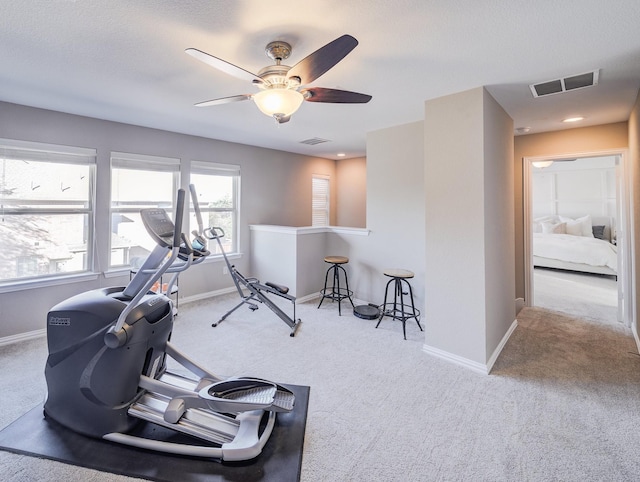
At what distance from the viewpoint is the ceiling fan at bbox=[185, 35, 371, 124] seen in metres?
1.65

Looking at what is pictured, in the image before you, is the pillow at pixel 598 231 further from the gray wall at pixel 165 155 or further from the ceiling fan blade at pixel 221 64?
the ceiling fan blade at pixel 221 64

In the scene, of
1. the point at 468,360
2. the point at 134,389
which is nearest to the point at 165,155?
the point at 134,389

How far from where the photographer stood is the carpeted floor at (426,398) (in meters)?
1.63

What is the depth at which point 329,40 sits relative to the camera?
1937 millimetres

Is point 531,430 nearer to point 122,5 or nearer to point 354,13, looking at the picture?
point 354,13

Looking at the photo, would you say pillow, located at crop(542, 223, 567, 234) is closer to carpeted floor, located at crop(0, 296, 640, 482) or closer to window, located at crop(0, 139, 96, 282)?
carpeted floor, located at crop(0, 296, 640, 482)

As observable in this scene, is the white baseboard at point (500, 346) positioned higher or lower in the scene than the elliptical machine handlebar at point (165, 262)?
lower

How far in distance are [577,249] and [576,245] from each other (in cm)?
9

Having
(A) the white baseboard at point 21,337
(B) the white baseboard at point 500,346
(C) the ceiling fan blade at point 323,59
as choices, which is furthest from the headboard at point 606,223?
(A) the white baseboard at point 21,337

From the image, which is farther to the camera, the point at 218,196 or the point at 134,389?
the point at 218,196

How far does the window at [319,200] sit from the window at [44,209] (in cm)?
378

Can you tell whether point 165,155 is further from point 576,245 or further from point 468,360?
point 576,245

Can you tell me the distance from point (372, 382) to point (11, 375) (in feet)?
9.74

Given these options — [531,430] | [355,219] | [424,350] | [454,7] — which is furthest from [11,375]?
[355,219]
